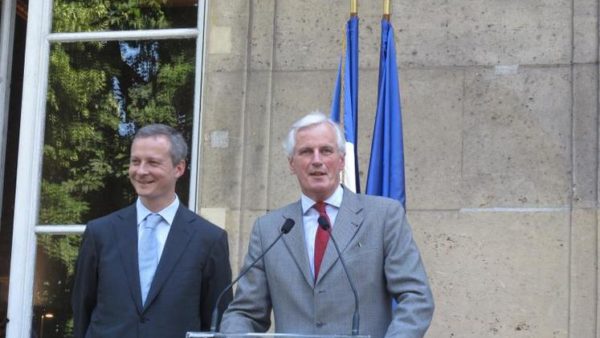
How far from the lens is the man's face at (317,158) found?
4.57 meters

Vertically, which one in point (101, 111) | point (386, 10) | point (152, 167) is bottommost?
point (152, 167)

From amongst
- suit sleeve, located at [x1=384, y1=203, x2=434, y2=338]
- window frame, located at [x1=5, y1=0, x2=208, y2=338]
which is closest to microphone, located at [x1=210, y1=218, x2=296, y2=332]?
suit sleeve, located at [x1=384, y1=203, x2=434, y2=338]

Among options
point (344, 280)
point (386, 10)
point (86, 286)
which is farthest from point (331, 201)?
point (386, 10)

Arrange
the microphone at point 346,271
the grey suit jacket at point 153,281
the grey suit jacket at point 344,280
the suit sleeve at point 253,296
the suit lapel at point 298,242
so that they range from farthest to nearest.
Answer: the grey suit jacket at point 153,281 → the suit sleeve at point 253,296 → the suit lapel at point 298,242 → the grey suit jacket at point 344,280 → the microphone at point 346,271

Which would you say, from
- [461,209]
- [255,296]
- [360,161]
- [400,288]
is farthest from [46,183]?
[400,288]

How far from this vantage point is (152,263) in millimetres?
5152

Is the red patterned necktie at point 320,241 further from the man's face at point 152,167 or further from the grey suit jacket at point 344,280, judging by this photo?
the man's face at point 152,167

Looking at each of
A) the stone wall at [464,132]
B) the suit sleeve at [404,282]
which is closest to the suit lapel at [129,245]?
the suit sleeve at [404,282]

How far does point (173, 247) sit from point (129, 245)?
0.61ft

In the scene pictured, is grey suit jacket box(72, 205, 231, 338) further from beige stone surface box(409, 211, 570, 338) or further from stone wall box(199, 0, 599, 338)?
beige stone surface box(409, 211, 570, 338)

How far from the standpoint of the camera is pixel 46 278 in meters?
7.25

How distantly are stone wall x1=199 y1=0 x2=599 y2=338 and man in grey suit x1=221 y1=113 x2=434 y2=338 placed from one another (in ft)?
6.12

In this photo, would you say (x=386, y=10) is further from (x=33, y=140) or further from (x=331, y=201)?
(x=33, y=140)

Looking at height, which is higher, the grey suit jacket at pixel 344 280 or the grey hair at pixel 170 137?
the grey hair at pixel 170 137
